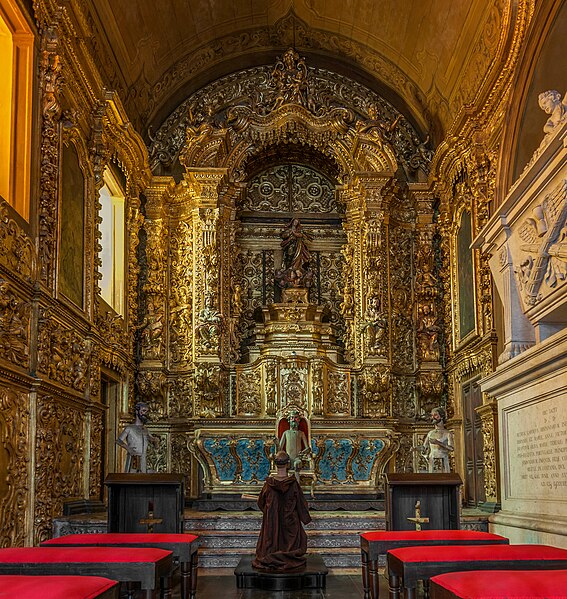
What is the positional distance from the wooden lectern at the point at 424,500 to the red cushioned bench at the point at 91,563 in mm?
4493

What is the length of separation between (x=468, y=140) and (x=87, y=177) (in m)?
6.12

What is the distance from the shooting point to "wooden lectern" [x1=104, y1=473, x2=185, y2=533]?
33.4ft

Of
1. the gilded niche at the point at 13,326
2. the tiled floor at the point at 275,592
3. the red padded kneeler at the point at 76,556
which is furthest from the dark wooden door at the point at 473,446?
the red padded kneeler at the point at 76,556

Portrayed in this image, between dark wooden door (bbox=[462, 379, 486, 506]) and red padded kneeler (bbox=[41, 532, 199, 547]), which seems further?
dark wooden door (bbox=[462, 379, 486, 506])

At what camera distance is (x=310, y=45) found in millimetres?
17641

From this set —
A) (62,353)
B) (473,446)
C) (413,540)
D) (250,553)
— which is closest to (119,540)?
(413,540)

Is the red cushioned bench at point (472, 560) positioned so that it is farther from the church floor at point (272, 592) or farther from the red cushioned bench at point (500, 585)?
the church floor at point (272, 592)

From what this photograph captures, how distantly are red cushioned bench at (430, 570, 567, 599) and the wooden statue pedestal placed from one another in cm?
436

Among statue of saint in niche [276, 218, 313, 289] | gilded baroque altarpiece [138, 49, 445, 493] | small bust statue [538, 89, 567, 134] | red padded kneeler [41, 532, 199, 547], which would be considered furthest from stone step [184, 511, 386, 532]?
small bust statue [538, 89, 567, 134]

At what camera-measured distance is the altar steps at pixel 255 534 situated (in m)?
11.0

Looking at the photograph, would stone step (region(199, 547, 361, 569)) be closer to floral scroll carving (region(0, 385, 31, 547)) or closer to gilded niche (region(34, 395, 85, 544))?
gilded niche (region(34, 395, 85, 544))

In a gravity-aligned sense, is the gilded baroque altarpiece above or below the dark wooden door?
above

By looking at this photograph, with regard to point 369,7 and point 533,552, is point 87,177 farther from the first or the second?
point 533,552

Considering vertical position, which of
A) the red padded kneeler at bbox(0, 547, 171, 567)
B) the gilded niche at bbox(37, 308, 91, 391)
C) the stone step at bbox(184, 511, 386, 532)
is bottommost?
the stone step at bbox(184, 511, 386, 532)
